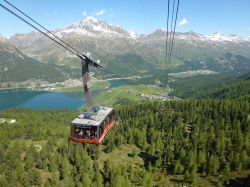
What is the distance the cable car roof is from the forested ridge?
6959 cm

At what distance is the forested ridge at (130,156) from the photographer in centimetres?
12381

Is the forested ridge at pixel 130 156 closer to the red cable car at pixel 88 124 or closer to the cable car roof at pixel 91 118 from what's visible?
the cable car roof at pixel 91 118

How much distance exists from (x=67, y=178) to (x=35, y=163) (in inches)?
904

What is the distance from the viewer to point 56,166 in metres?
134

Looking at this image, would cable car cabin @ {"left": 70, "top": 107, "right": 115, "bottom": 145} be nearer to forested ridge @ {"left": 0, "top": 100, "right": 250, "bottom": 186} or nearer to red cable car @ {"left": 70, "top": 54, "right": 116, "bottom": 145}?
red cable car @ {"left": 70, "top": 54, "right": 116, "bottom": 145}

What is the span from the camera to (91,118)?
4244 cm

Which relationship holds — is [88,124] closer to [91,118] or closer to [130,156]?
[91,118]

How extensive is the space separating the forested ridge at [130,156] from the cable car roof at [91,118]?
228 feet

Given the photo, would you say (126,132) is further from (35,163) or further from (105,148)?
(35,163)

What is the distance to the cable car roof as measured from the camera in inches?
1588

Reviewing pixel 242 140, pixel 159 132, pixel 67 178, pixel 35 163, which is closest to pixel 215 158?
pixel 242 140

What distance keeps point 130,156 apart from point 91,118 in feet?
413

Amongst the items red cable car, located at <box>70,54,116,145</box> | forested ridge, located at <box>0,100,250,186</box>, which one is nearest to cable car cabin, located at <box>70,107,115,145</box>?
red cable car, located at <box>70,54,116,145</box>

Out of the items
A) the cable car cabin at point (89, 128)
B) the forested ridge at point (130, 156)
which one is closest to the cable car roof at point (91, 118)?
the cable car cabin at point (89, 128)
